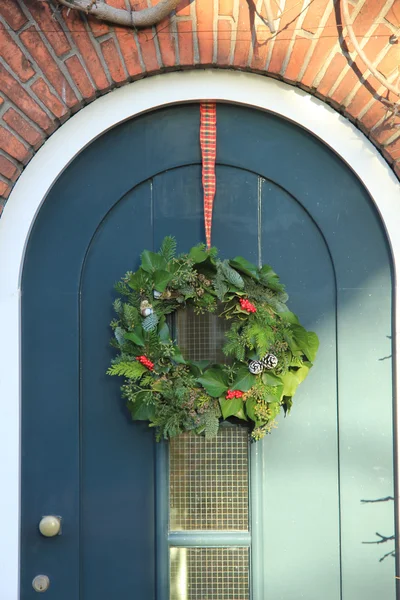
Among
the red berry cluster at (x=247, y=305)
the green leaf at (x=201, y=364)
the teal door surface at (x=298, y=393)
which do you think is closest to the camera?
the red berry cluster at (x=247, y=305)

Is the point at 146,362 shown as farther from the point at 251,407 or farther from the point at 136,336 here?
the point at 251,407

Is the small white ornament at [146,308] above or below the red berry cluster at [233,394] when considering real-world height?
above

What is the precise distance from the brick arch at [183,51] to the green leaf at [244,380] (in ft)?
3.51

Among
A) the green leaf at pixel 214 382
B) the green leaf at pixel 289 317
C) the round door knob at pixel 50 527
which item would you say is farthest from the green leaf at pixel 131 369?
the round door knob at pixel 50 527

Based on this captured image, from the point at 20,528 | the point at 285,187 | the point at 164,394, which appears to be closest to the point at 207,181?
the point at 285,187

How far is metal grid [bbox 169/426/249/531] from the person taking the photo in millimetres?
2957

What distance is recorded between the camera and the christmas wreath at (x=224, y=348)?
271cm

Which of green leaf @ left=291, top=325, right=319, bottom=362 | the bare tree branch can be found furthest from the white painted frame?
green leaf @ left=291, top=325, right=319, bottom=362

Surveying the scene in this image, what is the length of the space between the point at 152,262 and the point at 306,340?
642 mm

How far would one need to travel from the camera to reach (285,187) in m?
2.97

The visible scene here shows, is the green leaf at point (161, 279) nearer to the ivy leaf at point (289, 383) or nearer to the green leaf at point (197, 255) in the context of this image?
the green leaf at point (197, 255)

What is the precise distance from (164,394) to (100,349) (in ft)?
1.33

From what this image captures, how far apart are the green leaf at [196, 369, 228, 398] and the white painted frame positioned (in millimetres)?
700

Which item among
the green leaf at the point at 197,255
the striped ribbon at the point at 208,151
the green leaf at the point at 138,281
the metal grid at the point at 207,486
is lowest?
the metal grid at the point at 207,486
